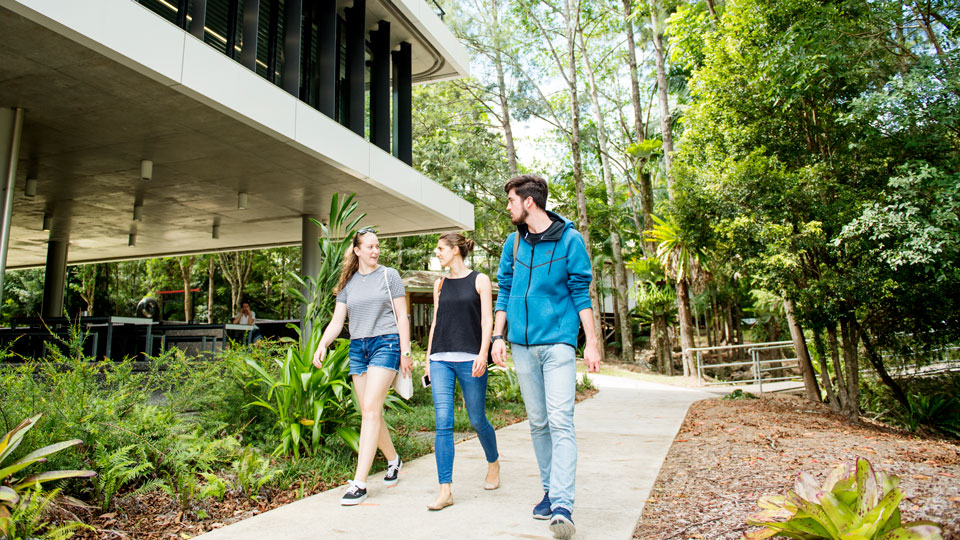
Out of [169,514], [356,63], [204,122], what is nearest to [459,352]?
[169,514]

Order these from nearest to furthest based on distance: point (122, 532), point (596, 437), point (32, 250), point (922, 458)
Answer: point (122, 532) → point (922, 458) → point (596, 437) → point (32, 250)

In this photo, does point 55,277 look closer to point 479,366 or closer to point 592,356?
point 479,366

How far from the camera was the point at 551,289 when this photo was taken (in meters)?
3.37

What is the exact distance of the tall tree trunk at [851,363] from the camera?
28.8 ft

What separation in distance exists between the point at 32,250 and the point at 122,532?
59.9 ft

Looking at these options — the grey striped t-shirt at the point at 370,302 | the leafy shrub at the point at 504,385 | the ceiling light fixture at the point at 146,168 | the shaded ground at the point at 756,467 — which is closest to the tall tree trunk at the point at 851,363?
the shaded ground at the point at 756,467

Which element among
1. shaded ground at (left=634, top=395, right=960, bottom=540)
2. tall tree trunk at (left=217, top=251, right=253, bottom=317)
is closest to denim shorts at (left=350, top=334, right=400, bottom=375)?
shaded ground at (left=634, top=395, right=960, bottom=540)

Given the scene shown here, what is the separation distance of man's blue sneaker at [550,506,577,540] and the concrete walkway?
0.29 feet

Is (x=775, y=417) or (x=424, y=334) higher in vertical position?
(x=424, y=334)

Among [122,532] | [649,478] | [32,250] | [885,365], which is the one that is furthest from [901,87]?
[32,250]

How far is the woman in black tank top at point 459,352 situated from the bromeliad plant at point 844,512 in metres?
1.70

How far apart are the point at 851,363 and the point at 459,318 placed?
7.79m

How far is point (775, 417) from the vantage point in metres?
8.16

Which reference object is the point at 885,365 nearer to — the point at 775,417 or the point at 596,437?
the point at 775,417
